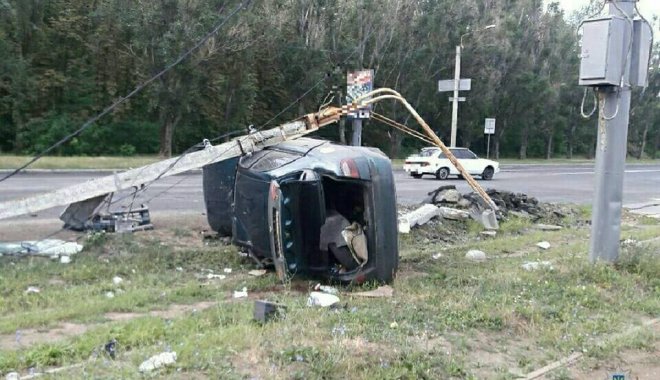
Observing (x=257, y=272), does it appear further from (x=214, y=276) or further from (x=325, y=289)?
(x=325, y=289)

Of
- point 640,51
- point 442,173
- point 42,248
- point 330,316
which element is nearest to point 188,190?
point 42,248

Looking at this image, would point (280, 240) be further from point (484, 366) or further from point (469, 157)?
point (469, 157)

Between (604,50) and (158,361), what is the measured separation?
6535 mm

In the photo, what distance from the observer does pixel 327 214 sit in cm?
820

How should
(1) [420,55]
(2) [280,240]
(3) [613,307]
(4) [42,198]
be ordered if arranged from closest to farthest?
(3) [613,307] < (2) [280,240] < (4) [42,198] < (1) [420,55]

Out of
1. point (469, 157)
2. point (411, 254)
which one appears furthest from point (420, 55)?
point (411, 254)

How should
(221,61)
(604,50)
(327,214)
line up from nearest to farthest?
(327,214)
(604,50)
(221,61)

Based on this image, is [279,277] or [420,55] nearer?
[279,277]

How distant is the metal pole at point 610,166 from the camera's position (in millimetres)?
8602

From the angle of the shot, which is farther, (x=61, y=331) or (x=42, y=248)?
(x=42, y=248)

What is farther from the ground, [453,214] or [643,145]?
[453,214]

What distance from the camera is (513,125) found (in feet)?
191

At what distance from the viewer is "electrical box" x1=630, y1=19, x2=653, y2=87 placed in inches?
334

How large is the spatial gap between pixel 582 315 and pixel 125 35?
33.5 meters
